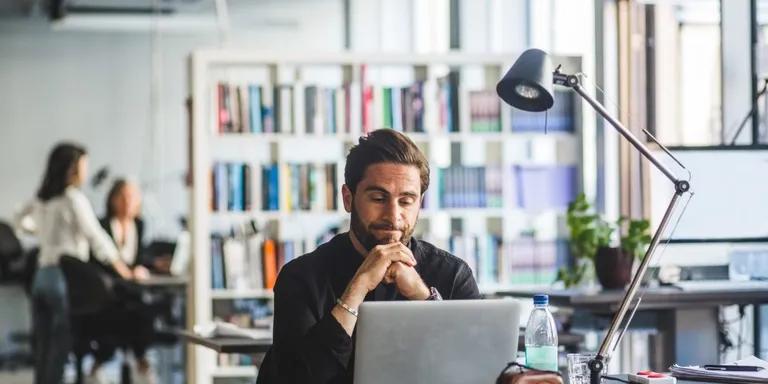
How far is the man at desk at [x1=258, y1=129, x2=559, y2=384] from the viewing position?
2.69 meters

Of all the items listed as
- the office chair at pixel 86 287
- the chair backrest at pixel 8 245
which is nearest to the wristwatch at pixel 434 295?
the office chair at pixel 86 287

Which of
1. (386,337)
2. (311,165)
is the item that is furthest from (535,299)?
(311,165)

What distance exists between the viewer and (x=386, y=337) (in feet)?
7.63

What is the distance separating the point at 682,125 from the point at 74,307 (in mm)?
3559

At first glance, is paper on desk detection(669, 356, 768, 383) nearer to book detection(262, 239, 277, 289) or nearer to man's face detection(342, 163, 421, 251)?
man's face detection(342, 163, 421, 251)

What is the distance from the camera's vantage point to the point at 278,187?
6.58 m

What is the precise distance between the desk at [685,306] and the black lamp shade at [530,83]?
2.28 meters

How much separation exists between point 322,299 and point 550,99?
69 centimetres

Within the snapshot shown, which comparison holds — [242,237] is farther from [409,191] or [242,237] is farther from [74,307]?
[409,191]

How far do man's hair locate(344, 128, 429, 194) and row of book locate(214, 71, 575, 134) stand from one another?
355 cm

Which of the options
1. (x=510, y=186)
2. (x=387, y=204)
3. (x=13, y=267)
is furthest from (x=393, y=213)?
(x=13, y=267)

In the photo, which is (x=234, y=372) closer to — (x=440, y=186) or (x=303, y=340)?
(x=440, y=186)

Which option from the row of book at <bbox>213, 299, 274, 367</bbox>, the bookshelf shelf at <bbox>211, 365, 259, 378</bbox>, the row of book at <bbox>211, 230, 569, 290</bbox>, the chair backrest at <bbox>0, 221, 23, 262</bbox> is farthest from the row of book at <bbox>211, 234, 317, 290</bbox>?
the chair backrest at <bbox>0, 221, 23, 262</bbox>

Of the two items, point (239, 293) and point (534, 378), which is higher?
point (534, 378)
